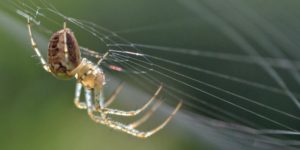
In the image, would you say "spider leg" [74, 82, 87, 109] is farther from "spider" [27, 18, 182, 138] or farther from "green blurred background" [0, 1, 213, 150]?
"green blurred background" [0, 1, 213, 150]

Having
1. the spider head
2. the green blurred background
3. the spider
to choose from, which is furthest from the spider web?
the spider head

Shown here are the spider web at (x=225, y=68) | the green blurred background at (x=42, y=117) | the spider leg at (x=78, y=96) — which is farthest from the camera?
the green blurred background at (x=42, y=117)

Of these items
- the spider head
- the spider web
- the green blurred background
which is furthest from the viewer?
the green blurred background

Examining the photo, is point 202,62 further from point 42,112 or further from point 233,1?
point 42,112

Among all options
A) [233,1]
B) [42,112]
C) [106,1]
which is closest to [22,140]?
[42,112]

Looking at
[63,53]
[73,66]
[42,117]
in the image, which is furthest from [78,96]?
[42,117]

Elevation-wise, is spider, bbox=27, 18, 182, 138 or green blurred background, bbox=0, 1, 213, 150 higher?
green blurred background, bbox=0, 1, 213, 150

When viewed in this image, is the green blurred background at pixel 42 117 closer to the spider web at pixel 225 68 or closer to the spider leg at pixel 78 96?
the spider web at pixel 225 68

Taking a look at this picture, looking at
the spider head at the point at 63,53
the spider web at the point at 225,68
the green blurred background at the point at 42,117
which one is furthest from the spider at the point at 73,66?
the green blurred background at the point at 42,117
